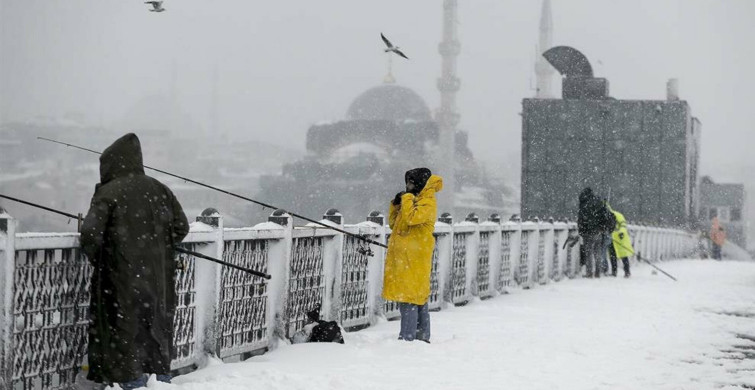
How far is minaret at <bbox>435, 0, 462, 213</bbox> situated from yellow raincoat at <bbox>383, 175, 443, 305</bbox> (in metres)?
126

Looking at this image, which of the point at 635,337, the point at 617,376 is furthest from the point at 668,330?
the point at 617,376

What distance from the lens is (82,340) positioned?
619 cm

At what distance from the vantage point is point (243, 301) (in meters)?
8.14

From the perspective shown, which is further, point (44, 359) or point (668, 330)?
point (668, 330)

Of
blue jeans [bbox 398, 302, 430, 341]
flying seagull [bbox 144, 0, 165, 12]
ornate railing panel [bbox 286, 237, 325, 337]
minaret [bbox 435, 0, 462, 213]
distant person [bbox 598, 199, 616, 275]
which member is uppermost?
minaret [bbox 435, 0, 462, 213]

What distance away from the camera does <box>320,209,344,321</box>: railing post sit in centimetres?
968

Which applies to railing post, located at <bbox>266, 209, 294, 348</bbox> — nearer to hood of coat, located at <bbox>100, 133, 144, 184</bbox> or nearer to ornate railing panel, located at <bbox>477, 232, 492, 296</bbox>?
hood of coat, located at <bbox>100, 133, 144, 184</bbox>

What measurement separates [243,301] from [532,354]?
8.03 ft

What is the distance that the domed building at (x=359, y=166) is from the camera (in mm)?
145000

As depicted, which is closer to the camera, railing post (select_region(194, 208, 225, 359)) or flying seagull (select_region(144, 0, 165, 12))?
railing post (select_region(194, 208, 225, 359))

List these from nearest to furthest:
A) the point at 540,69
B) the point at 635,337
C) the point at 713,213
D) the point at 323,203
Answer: the point at 635,337
the point at 713,213
the point at 540,69
the point at 323,203

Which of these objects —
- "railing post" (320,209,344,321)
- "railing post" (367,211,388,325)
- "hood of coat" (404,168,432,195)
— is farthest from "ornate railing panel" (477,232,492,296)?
"hood of coat" (404,168,432,195)

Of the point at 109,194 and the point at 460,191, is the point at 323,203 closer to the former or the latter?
the point at 460,191

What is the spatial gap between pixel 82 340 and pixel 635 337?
19.0 feet
